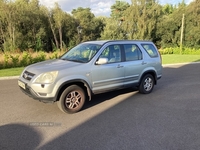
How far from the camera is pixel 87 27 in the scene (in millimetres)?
36531

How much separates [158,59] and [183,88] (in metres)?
1.74

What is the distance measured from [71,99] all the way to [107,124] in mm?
1214

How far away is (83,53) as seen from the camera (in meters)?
5.41

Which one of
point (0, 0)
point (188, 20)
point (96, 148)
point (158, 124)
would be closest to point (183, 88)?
point (158, 124)

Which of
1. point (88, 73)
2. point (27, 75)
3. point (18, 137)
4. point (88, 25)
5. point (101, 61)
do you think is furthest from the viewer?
point (88, 25)

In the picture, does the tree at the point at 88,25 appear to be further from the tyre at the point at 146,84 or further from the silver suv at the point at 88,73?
A: the silver suv at the point at 88,73

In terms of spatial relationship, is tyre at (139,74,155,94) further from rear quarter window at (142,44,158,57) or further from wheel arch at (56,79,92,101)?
wheel arch at (56,79,92,101)

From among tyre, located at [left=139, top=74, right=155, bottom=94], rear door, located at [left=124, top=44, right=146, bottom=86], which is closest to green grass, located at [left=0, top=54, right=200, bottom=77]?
rear door, located at [left=124, top=44, right=146, bottom=86]

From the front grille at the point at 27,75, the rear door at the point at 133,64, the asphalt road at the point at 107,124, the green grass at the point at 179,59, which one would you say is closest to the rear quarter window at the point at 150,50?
the rear door at the point at 133,64

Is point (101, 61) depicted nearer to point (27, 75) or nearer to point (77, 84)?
point (77, 84)

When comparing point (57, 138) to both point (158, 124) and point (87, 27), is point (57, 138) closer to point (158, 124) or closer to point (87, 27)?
point (158, 124)

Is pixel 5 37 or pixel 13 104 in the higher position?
pixel 5 37

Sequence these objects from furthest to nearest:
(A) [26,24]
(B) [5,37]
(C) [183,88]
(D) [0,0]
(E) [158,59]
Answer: (A) [26,24] → (B) [5,37] → (D) [0,0] → (C) [183,88] → (E) [158,59]

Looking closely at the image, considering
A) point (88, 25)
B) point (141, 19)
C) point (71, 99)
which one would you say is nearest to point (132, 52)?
point (71, 99)
